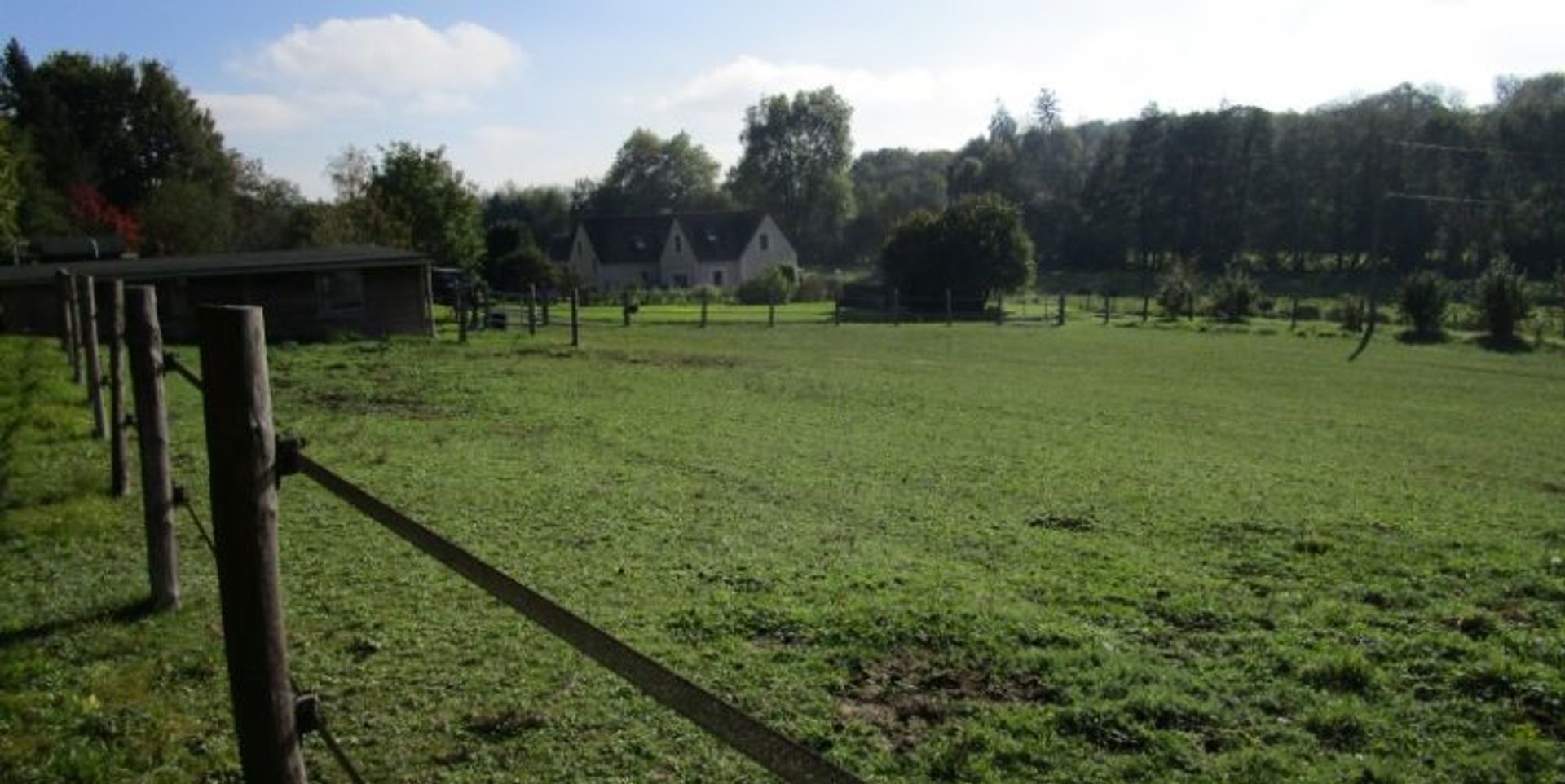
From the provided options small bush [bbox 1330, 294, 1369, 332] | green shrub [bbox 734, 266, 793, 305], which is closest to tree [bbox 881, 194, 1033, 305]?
green shrub [bbox 734, 266, 793, 305]

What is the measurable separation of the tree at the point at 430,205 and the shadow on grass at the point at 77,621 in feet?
135

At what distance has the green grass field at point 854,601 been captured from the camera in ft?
14.5

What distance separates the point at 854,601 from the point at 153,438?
13.7 ft

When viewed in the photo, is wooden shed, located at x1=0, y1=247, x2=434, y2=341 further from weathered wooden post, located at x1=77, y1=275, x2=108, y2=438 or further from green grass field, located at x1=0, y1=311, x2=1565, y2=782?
weathered wooden post, located at x1=77, y1=275, x2=108, y2=438

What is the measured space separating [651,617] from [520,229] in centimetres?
6003

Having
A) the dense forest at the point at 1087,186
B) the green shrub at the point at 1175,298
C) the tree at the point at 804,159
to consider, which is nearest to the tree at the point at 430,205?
the dense forest at the point at 1087,186

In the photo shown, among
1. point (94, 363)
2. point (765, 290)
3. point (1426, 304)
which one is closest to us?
point (94, 363)

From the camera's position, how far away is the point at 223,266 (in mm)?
28734

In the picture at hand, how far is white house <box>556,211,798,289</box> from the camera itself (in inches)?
3130

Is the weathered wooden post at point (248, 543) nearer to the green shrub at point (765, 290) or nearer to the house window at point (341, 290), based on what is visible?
the house window at point (341, 290)

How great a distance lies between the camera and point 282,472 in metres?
2.75

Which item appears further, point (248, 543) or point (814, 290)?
point (814, 290)

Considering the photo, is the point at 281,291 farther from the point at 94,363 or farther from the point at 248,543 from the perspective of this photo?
the point at 248,543

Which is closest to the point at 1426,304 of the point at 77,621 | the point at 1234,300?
the point at 1234,300
